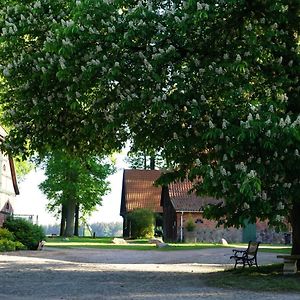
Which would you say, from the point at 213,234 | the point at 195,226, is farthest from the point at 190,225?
the point at 213,234

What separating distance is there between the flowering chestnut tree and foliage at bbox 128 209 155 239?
41538 millimetres

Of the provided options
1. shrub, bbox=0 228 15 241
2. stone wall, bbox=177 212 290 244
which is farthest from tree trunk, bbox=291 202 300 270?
stone wall, bbox=177 212 290 244

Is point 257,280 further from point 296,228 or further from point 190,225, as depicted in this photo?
point 190,225

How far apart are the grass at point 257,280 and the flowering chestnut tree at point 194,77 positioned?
6.02 ft

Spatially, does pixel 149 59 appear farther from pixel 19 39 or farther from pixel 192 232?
pixel 192 232

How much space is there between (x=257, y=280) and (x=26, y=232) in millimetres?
23392

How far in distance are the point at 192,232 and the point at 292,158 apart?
39557mm

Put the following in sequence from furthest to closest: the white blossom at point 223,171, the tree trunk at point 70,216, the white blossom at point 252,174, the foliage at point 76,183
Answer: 1. the tree trunk at point 70,216
2. the foliage at point 76,183
3. the white blossom at point 223,171
4. the white blossom at point 252,174

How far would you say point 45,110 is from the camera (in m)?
17.2

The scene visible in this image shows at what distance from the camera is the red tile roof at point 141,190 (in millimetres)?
67625

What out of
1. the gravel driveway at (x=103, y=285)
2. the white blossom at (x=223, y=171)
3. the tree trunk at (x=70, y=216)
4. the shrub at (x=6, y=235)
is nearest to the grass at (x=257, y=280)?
the gravel driveway at (x=103, y=285)

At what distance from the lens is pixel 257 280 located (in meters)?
16.8

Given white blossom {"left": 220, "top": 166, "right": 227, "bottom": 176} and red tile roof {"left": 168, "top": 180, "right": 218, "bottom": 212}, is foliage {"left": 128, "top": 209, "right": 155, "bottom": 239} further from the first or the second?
white blossom {"left": 220, "top": 166, "right": 227, "bottom": 176}

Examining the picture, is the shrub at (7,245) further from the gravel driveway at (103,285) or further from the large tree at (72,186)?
the large tree at (72,186)
